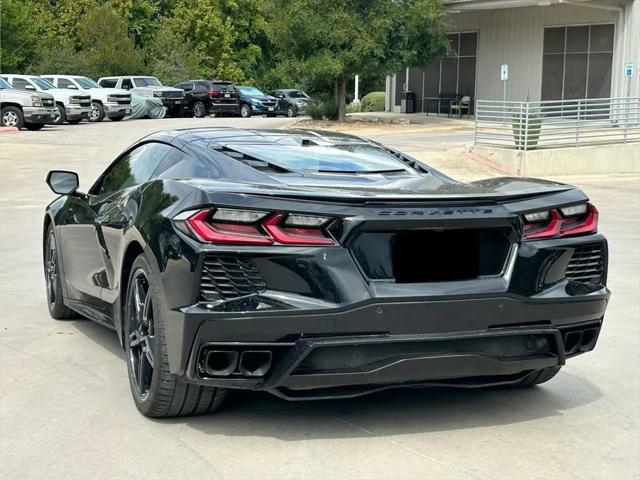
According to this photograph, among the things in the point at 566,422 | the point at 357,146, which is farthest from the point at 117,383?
the point at 566,422

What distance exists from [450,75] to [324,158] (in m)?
39.6

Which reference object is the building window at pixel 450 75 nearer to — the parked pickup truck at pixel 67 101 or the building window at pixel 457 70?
the building window at pixel 457 70

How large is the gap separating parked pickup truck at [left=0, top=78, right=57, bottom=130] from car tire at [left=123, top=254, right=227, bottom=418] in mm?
29343

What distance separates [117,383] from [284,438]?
1411mm

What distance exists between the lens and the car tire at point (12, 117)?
33.2 m

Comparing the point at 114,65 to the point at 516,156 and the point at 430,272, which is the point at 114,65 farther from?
the point at 430,272

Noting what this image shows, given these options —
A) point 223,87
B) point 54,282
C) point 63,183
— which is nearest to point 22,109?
point 223,87

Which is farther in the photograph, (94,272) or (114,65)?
(114,65)

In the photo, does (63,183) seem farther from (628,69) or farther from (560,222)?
(628,69)

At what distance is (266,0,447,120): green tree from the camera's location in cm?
3466

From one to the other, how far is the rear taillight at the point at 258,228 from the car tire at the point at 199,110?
41.8 meters

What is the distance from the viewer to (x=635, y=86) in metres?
35.3

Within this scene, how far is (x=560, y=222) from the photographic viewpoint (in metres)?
4.99

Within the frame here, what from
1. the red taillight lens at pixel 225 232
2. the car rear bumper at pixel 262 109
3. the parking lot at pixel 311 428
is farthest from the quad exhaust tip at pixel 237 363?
the car rear bumper at pixel 262 109
